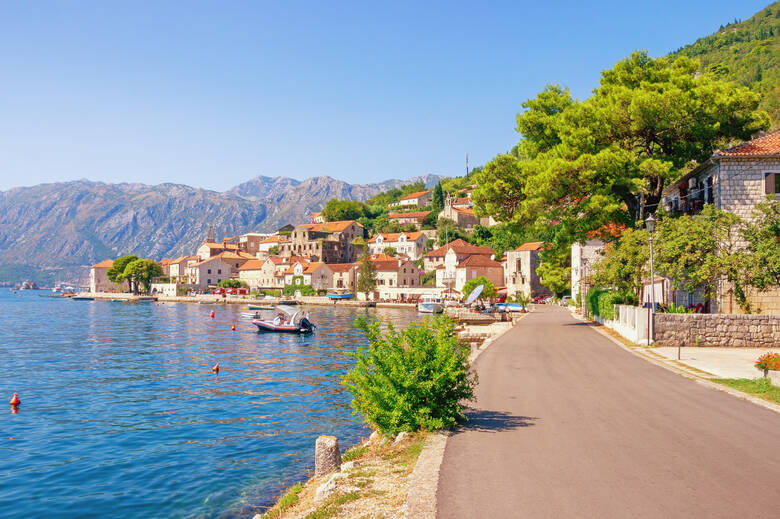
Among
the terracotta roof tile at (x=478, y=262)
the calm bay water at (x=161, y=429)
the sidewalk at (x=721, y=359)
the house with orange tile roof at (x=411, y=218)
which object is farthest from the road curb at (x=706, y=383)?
the house with orange tile roof at (x=411, y=218)

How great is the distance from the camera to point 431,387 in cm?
1102

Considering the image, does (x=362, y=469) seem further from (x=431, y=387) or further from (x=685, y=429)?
(x=685, y=429)

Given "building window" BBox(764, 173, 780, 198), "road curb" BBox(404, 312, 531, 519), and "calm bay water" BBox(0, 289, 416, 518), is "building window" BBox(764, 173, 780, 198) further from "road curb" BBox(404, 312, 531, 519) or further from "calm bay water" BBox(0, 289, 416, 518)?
"road curb" BBox(404, 312, 531, 519)

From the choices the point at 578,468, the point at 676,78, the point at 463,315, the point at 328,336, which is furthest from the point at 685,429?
the point at 463,315

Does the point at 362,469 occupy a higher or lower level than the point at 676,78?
lower

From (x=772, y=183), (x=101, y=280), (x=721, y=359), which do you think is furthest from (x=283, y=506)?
(x=101, y=280)

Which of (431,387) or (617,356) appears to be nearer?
(431,387)

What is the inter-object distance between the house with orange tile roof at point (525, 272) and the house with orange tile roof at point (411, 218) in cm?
6195

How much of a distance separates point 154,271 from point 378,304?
81.5m

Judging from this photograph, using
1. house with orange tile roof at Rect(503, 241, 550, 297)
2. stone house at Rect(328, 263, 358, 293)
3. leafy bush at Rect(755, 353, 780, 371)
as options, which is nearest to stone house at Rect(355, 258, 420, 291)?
stone house at Rect(328, 263, 358, 293)

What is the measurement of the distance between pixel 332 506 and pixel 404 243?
456 ft

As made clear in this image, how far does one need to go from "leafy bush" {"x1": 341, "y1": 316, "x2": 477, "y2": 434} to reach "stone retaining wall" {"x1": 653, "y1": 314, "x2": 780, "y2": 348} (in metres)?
18.2

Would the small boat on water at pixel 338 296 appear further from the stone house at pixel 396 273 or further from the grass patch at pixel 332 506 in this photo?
the grass patch at pixel 332 506

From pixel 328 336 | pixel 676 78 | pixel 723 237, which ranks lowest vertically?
pixel 328 336
